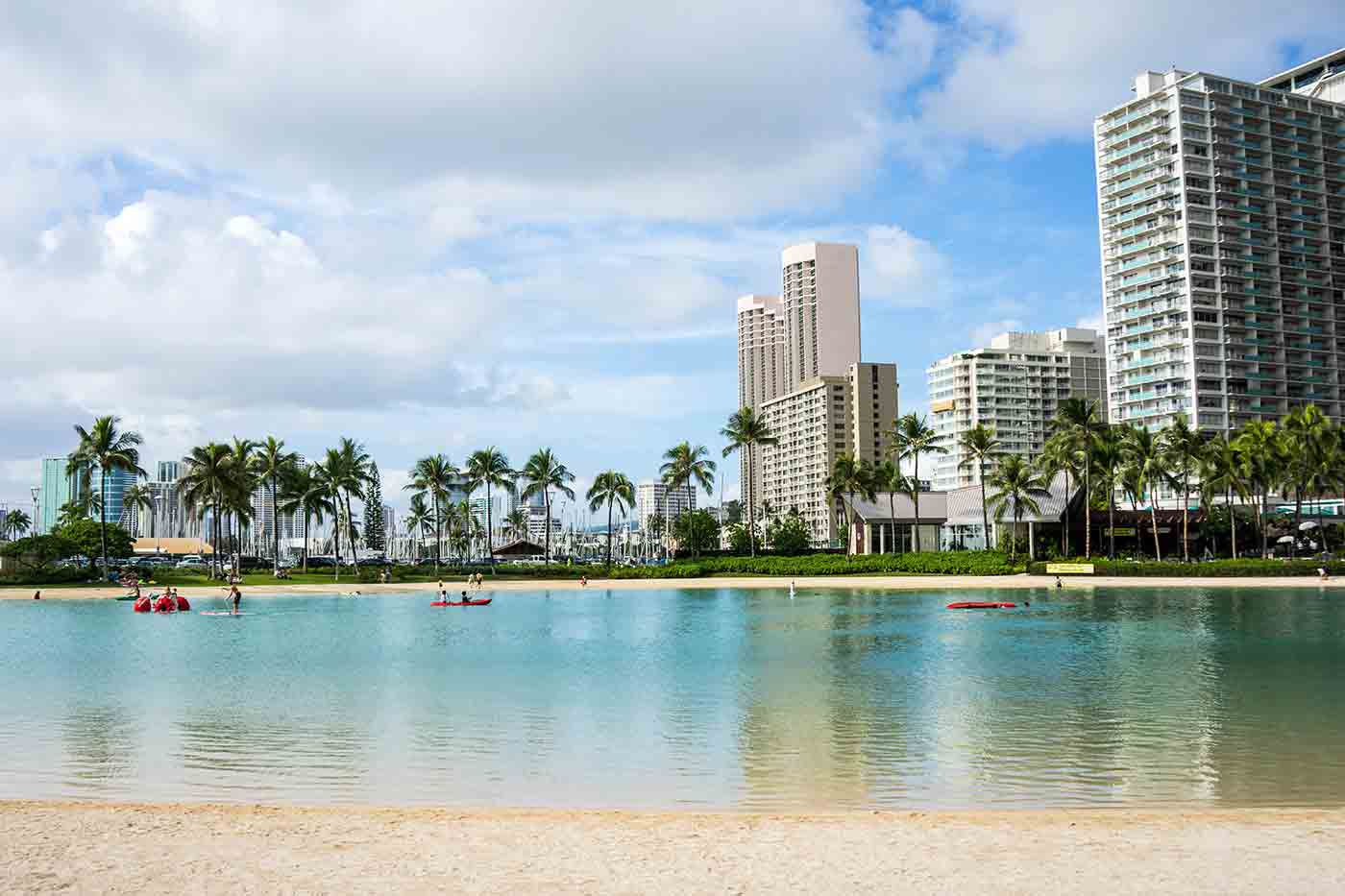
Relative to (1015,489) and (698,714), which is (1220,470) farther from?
(698,714)

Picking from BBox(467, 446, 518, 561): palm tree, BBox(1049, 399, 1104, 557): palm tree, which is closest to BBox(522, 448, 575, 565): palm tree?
BBox(467, 446, 518, 561): palm tree

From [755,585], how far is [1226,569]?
120 feet

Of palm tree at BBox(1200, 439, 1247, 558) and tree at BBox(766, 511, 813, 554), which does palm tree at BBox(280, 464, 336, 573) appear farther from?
palm tree at BBox(1200, 439, 1247, 558)

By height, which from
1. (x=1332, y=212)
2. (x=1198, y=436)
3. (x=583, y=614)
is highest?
(x=1332, y=212)

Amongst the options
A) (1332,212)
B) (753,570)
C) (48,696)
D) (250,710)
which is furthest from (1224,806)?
(1332,212)

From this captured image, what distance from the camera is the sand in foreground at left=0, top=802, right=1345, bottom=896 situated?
9.83 metres

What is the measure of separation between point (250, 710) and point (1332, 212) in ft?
572

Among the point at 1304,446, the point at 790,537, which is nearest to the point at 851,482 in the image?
the point at 1304,446

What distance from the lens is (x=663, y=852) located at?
11078mm

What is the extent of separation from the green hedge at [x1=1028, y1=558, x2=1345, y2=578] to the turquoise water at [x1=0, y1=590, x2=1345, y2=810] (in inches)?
1253

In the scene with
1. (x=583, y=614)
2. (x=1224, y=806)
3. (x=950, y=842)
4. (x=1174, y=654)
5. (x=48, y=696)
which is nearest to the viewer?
(x=950, y=842)

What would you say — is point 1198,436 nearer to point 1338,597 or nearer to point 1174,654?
point 1338,597

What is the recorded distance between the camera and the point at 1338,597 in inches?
2375

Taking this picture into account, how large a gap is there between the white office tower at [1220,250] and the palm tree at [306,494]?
110 metres
